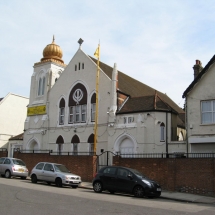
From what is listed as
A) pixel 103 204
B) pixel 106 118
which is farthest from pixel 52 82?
pixel 103 204

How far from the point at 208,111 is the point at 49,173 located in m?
11.8

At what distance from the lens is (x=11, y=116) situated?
46188mm

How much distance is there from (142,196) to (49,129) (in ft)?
63.3

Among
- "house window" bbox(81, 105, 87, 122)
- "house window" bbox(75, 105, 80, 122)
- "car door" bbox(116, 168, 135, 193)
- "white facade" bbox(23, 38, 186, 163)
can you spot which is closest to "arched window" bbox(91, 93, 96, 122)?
"white facade" bbox(23, 38, 186, 163)

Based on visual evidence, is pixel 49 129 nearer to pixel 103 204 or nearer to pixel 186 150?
pixel 186 150

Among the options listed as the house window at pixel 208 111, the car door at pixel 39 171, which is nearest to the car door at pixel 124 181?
the car door at pixel 39 171

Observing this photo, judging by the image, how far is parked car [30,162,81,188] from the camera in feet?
66.2

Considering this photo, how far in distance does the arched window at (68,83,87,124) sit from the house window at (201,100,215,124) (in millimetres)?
12486

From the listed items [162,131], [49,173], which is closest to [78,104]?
[162,131]

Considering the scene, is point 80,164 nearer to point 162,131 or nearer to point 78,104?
point 162,131

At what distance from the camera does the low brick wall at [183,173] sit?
19125 mm

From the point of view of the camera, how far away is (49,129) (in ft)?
113

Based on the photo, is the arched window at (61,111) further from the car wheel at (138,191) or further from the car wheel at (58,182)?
the car wheel at (138,191)

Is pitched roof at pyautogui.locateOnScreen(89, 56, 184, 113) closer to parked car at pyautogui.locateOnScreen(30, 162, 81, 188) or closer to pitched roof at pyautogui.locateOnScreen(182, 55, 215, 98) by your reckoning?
pitched roof at pyautogui.locateOnScreen(182, 55, 215, 98)
